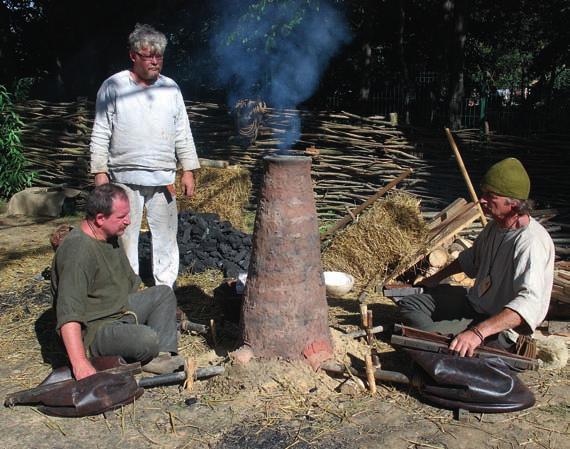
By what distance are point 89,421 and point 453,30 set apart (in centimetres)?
Answer: 894

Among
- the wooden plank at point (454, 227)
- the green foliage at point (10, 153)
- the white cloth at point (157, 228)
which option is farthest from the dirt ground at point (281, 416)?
the green foliage at point (10, 153)

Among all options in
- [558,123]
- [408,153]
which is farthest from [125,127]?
→ [558,123]

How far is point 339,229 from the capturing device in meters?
7.14

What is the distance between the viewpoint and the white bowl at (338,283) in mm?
5578

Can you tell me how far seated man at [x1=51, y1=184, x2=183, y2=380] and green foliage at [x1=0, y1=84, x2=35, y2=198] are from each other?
7240 millimetres

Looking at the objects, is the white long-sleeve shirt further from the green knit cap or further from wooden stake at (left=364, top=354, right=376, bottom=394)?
the green knit cap

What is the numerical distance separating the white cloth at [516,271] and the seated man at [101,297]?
84.9 inches

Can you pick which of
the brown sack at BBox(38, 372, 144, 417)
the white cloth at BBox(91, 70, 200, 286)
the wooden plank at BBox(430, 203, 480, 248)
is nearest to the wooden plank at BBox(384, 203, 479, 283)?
the wooden plank at BBox(430, 203, 480, 248)

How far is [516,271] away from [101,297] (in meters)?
2.63

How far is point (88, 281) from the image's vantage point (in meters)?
3.67

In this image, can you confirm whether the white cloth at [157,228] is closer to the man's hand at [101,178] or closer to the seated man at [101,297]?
the man's hand at [101,178]

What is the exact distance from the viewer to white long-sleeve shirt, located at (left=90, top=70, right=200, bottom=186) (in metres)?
4.52

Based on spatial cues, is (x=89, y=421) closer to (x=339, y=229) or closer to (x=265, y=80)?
(x=339, y=229)

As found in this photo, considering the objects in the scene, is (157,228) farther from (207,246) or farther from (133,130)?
(207,246)
